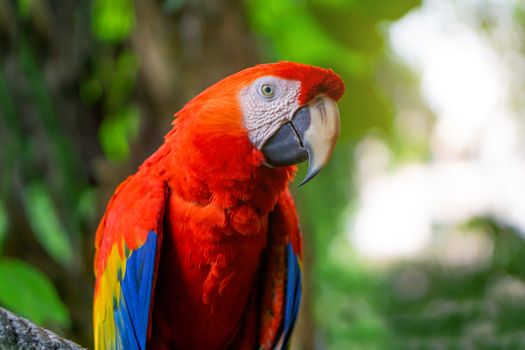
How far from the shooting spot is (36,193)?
1.83m

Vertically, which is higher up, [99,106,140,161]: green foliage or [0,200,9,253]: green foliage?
[99,106,140,161]: green foliage

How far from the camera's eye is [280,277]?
3.51 feet

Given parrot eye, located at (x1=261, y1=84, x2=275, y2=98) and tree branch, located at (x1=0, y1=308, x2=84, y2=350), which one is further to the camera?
parrot eye, located at (x1=261, y1=84, x2=275, y2=98)

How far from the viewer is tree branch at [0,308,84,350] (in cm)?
63

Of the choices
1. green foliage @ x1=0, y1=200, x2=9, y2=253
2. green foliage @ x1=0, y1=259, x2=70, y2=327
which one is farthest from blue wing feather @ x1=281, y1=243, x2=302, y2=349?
A: green foliage @ x1=0, y1=200, x2=9, y2=253

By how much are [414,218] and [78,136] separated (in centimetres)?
300

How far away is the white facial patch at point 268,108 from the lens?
0.90 m

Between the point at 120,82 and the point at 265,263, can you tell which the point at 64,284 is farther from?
the point at 265,263

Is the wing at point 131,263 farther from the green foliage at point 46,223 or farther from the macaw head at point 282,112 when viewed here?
the green foliage at point 46,223

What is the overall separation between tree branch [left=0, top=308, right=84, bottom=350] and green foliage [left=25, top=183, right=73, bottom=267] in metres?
0.90

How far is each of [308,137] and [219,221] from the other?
194mm

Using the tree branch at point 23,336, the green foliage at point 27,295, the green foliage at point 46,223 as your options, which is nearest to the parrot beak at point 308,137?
the tree branch at point 23,336

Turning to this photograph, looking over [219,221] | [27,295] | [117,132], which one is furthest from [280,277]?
[117,132]

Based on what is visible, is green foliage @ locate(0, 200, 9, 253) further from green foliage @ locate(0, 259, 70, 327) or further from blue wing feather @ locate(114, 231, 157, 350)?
blue wing feather @ locate(114, 231, 157, 350)
